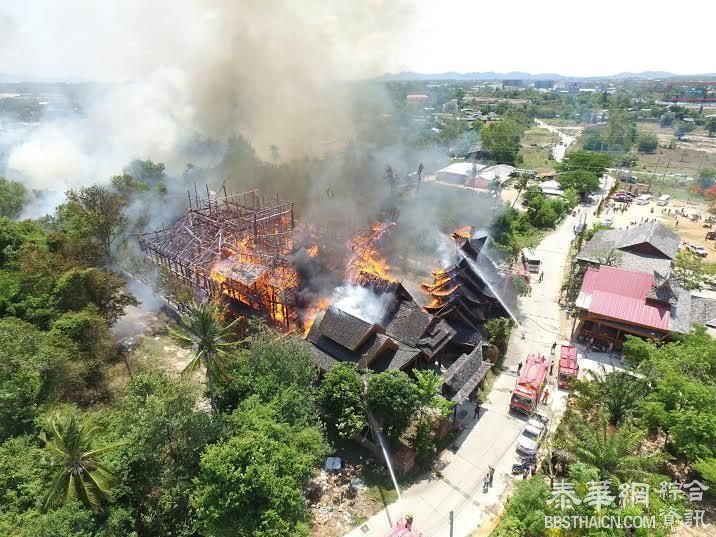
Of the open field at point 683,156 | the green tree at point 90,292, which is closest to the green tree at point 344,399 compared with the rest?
the green tree at point 90,292

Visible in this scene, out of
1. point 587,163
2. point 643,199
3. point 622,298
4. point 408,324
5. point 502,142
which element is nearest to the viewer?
point 408,324

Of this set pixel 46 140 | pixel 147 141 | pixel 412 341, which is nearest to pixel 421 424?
pixel 412 341

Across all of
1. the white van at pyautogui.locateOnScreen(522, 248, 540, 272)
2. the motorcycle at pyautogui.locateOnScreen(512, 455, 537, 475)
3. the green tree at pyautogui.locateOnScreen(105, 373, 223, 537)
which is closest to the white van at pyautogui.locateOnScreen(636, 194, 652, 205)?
the white van at pyautogui.locateOnScreen(522, 248, 540, 272)

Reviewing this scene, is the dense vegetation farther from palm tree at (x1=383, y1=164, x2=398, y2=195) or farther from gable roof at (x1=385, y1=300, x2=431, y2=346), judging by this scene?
palm tree at (x1=383, y1=164, x2=398, y2=195)

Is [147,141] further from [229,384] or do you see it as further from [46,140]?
[229,384]

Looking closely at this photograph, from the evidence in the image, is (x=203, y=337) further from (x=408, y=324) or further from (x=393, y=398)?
(x=408, y=324)

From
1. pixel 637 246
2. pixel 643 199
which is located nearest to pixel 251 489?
pixel 637 246
